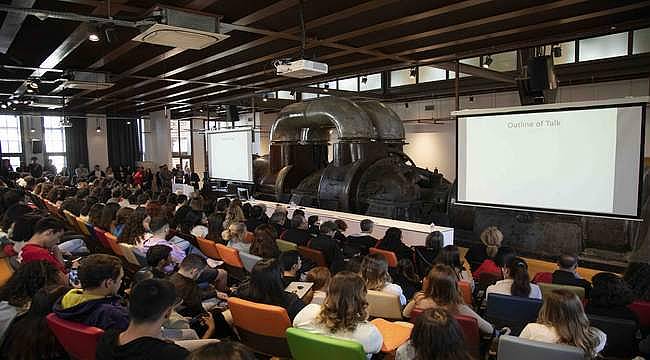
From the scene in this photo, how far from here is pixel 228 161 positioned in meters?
10.6

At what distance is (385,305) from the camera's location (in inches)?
115

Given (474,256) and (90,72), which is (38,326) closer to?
(474,256)

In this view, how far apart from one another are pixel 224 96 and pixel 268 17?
753 cm

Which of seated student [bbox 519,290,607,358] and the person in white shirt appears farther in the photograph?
the person in white shirt

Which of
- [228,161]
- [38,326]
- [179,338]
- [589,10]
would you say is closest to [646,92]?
[589,10]

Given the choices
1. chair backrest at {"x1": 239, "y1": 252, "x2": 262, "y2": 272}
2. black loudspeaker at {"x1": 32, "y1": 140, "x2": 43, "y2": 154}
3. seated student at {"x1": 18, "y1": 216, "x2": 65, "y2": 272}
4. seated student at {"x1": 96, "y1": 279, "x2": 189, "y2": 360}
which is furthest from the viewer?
black loudspeaker at {"x1": 32, "y1": 140, "x2": 43, "y2": 154}

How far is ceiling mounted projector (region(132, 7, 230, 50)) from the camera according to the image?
396cm

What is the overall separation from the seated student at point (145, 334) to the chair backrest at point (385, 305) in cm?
144

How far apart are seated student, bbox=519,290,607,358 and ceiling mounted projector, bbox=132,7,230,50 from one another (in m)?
3.60

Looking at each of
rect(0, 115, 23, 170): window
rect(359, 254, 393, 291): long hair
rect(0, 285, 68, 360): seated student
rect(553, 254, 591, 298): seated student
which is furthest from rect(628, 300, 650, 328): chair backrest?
rect(0, 115, 23, 170): window

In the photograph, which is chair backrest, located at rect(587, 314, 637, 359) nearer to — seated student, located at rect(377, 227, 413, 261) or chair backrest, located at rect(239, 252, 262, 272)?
seated student, located at rect(377, 227, 413, 261)

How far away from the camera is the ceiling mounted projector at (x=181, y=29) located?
3957 millimetres

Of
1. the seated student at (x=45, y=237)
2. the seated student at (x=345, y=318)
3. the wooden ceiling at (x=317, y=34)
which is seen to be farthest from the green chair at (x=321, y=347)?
the wooden ceiling at (x=317, y=34)

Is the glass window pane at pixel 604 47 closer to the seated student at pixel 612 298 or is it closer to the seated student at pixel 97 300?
the seated student at pixel 612 298
